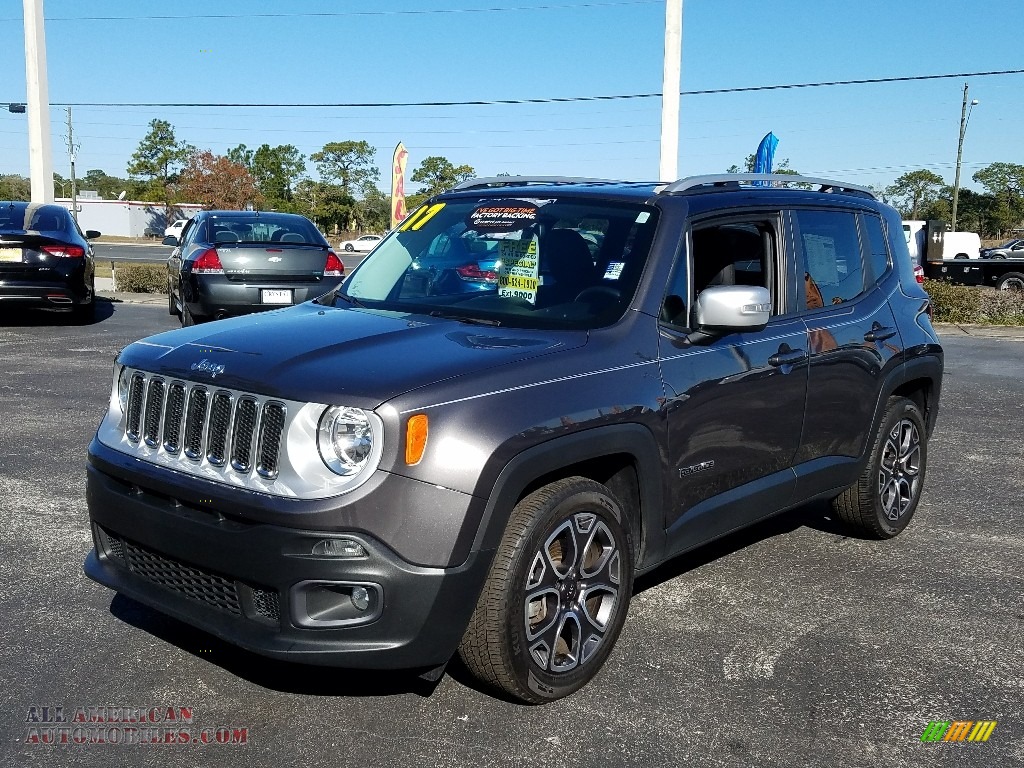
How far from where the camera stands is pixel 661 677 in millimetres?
3984

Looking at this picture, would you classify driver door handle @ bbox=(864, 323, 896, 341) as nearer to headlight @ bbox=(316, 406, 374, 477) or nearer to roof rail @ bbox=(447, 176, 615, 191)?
roof rail @ bbox=(447, 176, 615, 191)

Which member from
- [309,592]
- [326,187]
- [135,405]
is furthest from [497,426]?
[326,187]

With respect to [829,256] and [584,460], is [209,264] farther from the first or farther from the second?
[584,460]

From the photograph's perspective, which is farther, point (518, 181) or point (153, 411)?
point (518, 181)

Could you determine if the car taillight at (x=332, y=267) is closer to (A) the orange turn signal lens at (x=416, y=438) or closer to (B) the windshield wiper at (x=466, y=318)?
(B) the windshield wiper at (x=466, y=318)

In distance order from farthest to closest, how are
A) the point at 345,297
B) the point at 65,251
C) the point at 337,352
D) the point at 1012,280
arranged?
the point at 1012,280, the point at 65,251, the point at 345,297, the point at 337,352

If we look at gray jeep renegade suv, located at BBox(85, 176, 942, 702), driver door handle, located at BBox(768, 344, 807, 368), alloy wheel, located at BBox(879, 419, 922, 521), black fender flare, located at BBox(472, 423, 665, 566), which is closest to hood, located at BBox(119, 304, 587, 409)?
gray jeep renegade suv, located at BBox(85, 176, 942, 702)

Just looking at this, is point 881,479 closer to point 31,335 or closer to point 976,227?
point 31,335

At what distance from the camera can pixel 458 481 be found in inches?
127

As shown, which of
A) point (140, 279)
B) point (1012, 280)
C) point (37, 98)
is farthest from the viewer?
point (37, 98)

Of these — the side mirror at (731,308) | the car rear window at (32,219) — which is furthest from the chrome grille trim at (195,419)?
the car rear window at (32,219)

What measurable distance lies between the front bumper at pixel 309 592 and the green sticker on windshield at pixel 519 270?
4.49 feet

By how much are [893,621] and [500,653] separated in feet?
6.82

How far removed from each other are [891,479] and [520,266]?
261cm
